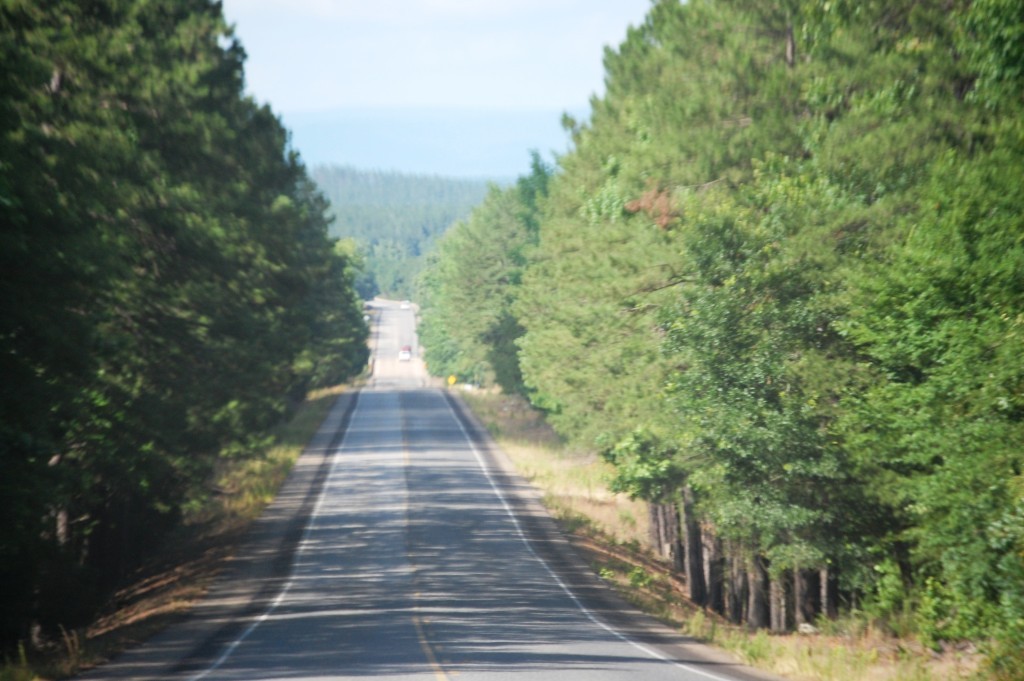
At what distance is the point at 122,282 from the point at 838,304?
548 inches

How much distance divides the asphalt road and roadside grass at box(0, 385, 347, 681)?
0.63 meters

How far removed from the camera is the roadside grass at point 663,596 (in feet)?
58.5

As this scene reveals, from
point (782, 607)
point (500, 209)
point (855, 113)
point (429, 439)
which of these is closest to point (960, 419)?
point (855, 113)

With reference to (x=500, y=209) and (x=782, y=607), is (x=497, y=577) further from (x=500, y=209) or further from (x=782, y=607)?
(x=500, y=209)

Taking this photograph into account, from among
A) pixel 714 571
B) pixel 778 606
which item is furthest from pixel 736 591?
pixel 778 606

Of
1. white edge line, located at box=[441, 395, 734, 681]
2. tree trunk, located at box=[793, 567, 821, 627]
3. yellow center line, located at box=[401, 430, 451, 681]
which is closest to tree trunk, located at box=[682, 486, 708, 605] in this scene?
white edge line, located at box=[441, 395, 734, 681]

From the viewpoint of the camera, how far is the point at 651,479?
97.5 ft

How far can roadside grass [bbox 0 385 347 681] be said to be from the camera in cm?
1894

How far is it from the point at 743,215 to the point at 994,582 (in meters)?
9.01

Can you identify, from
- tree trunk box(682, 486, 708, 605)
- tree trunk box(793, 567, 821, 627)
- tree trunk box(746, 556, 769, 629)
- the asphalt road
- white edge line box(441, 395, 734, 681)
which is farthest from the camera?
tree trunk box(682, 486, 708, 605)

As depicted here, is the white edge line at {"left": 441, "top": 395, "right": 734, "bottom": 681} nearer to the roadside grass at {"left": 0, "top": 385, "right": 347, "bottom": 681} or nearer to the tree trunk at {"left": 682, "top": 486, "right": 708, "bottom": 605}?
the tree trunk at {"left": 682, "top": 486, "right": 708, "bottom": 605}

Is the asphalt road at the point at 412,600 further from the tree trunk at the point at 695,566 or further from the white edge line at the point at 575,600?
the tree trunk at the point at 695,566

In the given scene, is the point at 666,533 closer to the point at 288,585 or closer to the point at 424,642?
the point at 288,585

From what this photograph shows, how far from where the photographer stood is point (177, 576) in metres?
30.6
